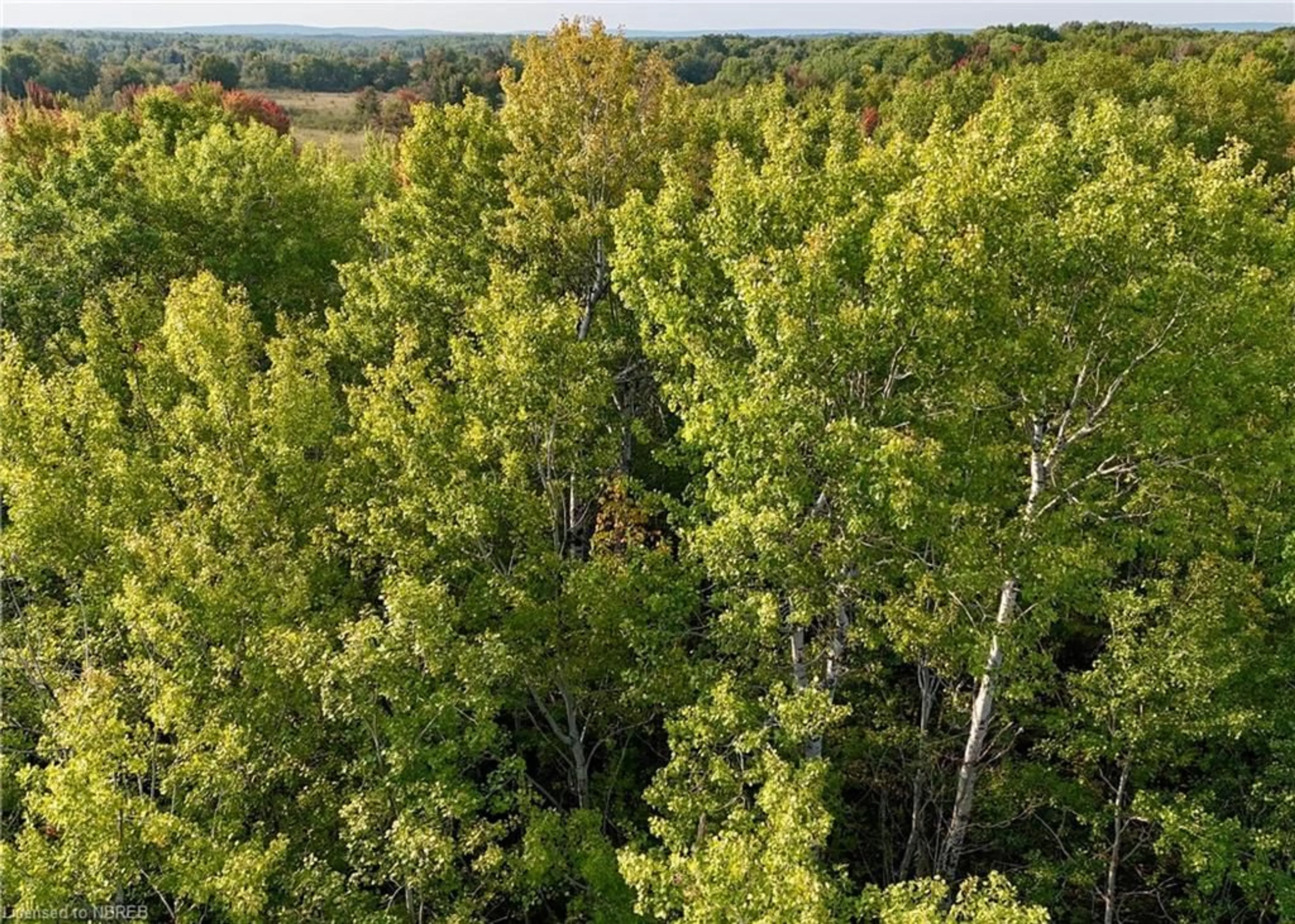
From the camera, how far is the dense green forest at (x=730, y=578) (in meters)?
15.1

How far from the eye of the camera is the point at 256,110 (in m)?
86.9

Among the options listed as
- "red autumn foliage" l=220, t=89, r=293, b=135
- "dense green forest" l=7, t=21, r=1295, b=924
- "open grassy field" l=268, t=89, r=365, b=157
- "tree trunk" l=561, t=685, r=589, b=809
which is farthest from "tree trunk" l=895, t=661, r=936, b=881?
"open grassy field" l=268, t=89, r=365, b=157

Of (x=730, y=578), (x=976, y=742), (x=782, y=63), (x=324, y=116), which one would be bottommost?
(x=976, y=742)

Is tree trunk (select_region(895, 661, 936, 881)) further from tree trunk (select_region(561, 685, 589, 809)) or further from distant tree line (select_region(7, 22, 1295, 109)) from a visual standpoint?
distant tree line (select_region(7, 22, 1295, 109))

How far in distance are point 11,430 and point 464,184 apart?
49.9 ft

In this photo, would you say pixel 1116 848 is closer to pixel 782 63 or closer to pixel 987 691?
pixel 987 691

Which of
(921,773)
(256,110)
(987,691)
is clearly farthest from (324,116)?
(987,691)

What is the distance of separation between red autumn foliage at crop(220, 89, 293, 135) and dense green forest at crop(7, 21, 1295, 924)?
205 ft

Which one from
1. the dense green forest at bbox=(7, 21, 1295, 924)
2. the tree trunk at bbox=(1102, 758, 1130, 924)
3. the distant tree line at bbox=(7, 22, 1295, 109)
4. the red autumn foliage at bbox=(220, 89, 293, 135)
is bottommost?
the tree trunk at bbox=(1102, 758, 1130, 924)

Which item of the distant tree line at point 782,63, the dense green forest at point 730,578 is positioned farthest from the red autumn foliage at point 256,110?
the dense green forest at point 730,578

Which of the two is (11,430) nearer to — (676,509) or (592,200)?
(676,509)

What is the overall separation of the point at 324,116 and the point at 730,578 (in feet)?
507

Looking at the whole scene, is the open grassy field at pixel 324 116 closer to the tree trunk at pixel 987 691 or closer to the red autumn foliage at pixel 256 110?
the red autumn foliage at pixel 256 110

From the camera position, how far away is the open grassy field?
12525cm
